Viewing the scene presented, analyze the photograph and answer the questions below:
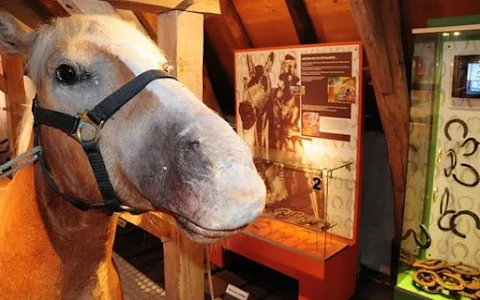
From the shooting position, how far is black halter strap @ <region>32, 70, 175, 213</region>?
80 centimetres

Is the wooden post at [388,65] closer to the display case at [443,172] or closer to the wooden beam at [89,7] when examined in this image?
the display case at [443,172]

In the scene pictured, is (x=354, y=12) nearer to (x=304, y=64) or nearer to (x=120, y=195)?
(x=304, y=64)

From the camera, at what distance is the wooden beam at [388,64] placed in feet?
6.63

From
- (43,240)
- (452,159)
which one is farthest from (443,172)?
(43,240)

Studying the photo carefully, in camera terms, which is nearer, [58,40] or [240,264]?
[58,40]

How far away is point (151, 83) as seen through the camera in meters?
0.80

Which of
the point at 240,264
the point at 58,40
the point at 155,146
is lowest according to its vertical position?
the point at 240,264

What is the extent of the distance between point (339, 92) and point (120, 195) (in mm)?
2050

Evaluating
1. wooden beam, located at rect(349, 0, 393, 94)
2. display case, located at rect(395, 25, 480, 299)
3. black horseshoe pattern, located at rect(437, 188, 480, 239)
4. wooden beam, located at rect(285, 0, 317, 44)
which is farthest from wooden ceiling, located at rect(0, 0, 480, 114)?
black horseshoe pattern, located at rect(437, 188, 480, 239)

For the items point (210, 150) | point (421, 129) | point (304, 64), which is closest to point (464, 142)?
point (421, 129)

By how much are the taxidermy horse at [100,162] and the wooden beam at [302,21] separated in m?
1.83

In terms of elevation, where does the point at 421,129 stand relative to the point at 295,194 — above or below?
above

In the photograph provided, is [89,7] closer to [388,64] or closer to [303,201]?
[388,64]

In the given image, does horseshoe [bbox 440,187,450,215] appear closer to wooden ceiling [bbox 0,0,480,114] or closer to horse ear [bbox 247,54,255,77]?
wooden ceiling [bbox 0,0,480,114]
